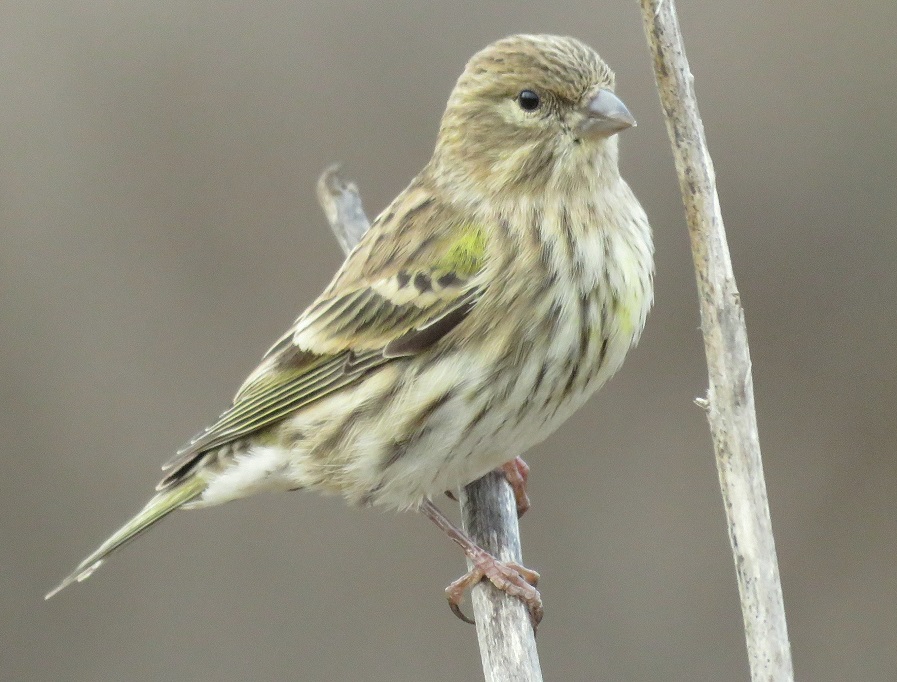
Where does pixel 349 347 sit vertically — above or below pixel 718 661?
above

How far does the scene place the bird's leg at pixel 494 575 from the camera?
424 cm

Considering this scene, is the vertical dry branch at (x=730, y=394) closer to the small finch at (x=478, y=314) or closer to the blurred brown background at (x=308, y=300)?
the small finch at (x=478, y=314)

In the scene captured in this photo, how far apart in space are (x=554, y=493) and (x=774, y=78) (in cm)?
249

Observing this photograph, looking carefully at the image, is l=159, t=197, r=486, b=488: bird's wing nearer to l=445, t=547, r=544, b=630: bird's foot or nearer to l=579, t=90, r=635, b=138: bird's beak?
l=579, t=90, r=635, b=138: bird's beak

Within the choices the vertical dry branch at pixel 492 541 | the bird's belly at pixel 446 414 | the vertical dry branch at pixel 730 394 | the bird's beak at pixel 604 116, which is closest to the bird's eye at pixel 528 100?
the bird's beak at pixel 604 116

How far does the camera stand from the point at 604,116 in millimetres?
4035

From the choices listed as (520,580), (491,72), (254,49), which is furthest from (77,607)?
(491,72)

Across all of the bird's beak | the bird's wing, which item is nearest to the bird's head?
the bird's beak

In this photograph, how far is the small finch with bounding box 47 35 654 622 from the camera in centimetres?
411

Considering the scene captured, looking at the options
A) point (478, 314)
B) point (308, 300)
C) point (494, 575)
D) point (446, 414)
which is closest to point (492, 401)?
point (446, 414)

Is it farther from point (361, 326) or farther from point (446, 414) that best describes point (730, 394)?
point (361, 326)

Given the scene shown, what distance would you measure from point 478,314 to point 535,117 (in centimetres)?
65

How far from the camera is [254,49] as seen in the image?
7312 millimetres

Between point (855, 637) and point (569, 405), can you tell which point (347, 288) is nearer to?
point (569, 405)
